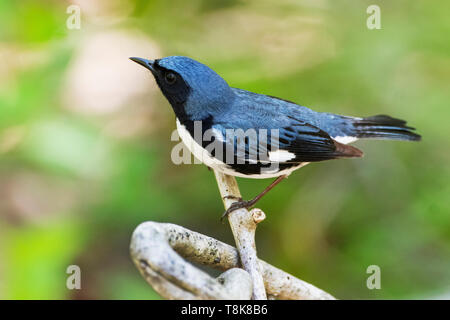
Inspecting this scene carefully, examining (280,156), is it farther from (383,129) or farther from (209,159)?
(383,129)

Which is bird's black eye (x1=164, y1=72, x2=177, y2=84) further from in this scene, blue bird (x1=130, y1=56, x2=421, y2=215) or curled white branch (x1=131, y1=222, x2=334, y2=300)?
curled white branch (x1=131, y1=222, x2=334, y2=300)

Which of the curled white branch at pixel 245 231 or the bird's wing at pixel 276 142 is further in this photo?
the bird's wing at pixel 276 142

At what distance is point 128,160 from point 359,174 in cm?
169

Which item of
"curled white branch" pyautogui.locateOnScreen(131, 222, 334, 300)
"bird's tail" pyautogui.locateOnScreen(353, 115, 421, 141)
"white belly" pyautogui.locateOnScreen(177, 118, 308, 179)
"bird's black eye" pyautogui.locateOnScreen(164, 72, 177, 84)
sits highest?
"bird's black eye" pyautogui.locateOnScreen(164, 72, 177, 84)

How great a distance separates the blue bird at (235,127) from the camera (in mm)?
2658

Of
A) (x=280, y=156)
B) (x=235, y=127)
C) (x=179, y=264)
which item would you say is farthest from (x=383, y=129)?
(x=179, y=264)

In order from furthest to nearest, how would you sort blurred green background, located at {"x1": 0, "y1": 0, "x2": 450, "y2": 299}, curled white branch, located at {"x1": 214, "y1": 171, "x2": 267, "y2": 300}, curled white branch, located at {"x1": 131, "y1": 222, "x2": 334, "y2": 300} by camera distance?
blurred green background, located at {"x1": 0, "y1": 0, "x2": 450, "y2": 299}
curled white branch, located at {"x1": 214, "y1": 171, "x2": 267, "y2": 300}
curled white branch, located at {"x1": 131, "y1": 222, "x2": 334, "y2": 300}

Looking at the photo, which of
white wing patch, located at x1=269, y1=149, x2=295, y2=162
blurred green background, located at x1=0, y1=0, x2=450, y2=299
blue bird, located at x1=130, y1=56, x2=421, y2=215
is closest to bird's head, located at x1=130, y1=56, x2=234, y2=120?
blue bird, located at x1=130, y1=56, x2=421, y2=215

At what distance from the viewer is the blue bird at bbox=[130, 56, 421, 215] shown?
2.66 metres

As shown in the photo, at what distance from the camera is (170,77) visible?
2.67 metres

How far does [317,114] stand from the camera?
10.3ft

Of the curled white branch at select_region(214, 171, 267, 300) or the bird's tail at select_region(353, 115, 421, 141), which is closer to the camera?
the curled white branch at select_region(214, 171, 267, 300)

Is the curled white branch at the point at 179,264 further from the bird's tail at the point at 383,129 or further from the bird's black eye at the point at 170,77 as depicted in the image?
the bird's tail at the point at 383,129

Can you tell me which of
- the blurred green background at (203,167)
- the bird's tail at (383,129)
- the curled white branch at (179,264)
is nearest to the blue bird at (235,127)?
the bird's tail at (383,129)
